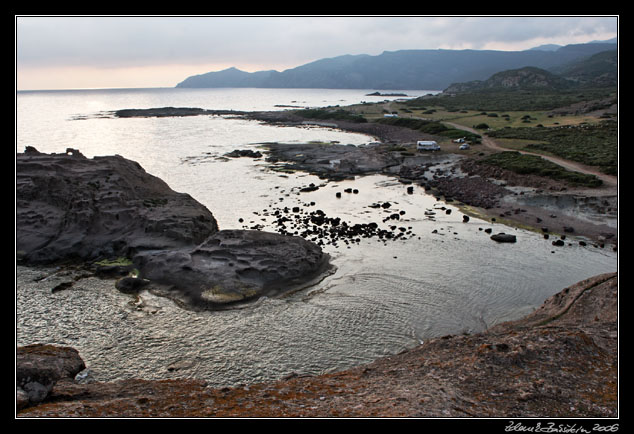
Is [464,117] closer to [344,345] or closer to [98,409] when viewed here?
[344,345]

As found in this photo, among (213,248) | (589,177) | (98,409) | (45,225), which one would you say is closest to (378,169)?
(589,177)

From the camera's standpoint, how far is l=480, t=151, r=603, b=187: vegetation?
52.4m

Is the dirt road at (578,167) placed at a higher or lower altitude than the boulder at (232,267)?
higher

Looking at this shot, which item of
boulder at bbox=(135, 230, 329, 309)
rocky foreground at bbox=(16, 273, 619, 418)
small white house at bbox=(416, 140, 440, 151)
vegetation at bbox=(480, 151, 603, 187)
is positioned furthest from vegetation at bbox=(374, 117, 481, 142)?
rocky foreground at bbox=(16, 273, 619, 418)

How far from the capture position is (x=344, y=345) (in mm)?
22578

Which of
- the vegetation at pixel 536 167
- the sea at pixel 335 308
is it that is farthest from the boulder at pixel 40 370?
the vegetation at pixel 536 167

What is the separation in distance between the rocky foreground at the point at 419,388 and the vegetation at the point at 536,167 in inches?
1592

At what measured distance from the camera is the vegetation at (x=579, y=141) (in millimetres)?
60162

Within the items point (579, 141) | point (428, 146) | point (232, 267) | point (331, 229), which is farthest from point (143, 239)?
point (579, 141)

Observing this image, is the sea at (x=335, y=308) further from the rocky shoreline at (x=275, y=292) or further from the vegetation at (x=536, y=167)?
the vegetation at (x=536, y=167)

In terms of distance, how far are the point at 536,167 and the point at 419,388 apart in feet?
176

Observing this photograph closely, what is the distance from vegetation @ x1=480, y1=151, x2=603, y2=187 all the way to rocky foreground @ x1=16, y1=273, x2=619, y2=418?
40432 mm

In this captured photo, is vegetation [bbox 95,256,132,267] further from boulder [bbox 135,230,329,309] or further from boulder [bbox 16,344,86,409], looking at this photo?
boulder [bbox 16,344,86,409]

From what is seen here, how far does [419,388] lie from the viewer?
536 inches
